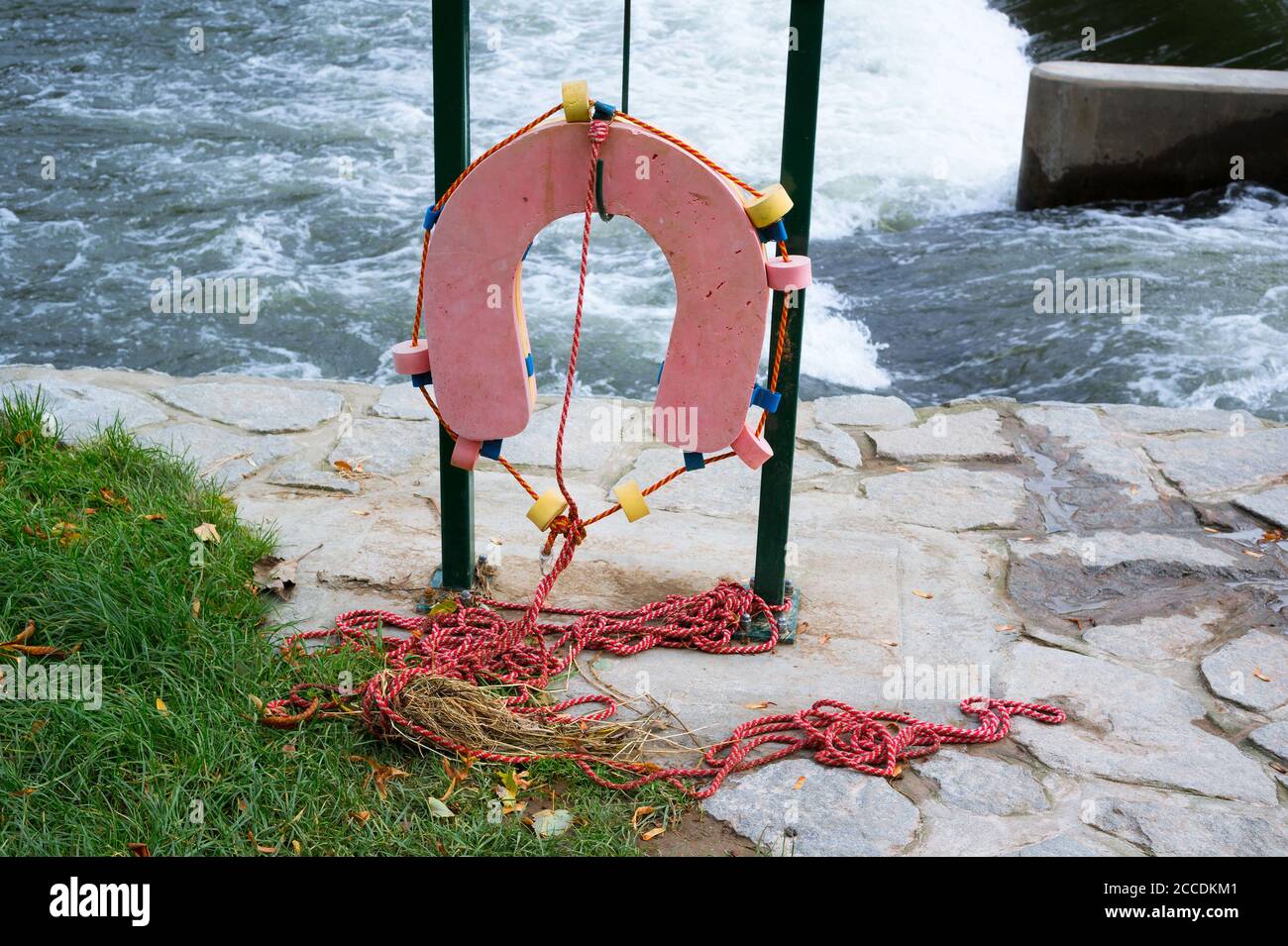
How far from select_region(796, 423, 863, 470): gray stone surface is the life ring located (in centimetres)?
133

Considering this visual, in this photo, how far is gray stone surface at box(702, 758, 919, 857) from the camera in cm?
239

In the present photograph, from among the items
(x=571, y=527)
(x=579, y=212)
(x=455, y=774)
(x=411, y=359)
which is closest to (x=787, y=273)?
(x=579, y=212)

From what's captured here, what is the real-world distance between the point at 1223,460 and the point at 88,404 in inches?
148

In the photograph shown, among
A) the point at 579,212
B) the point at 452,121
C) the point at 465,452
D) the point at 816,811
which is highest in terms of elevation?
the point at 452,121

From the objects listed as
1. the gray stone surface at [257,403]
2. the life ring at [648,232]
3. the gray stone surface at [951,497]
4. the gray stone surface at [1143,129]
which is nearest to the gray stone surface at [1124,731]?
the gray stone surface at [951,497]

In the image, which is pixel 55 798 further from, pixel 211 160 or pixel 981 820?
pixel 211 160

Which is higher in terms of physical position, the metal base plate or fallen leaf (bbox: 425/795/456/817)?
the metal base plate

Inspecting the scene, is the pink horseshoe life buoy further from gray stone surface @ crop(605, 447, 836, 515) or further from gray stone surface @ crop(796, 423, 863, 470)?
gray stone surface @ crop(796, 423, 863, 470)

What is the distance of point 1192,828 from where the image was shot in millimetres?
2441

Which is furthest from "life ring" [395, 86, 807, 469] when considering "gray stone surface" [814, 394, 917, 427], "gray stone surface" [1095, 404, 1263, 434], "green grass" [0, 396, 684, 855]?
"gray stone surface" [1095, 404, 1263, 434]

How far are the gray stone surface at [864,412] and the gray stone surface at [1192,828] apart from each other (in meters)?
2.09

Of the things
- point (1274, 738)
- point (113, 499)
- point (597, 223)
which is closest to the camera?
point (1274, 738)

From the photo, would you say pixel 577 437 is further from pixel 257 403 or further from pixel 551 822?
pixel 551 822
